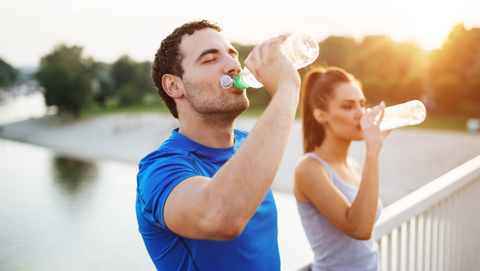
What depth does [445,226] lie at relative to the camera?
6.86 ft

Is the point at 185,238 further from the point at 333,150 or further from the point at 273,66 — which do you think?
the point at 333,150

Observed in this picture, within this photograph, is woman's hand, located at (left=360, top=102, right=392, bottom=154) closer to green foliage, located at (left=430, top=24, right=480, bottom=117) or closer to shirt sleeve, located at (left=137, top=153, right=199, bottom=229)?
shirt sleeve, located at (left=137, top=153, right=199, bottom=229)

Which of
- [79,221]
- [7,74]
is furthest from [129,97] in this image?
[79,221]

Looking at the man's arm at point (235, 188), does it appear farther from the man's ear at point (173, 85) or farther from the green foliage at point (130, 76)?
the green foliage at point (130, 76)

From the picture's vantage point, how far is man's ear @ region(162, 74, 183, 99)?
3.75 feet

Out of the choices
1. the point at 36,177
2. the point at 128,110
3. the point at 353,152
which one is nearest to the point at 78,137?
the point at 128,110

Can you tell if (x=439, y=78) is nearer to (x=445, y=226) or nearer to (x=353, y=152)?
(x=353, y=152)

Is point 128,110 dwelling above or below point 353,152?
above

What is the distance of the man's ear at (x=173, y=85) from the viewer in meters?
1.14

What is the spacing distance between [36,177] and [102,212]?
9761mm

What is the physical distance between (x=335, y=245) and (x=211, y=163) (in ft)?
2.11

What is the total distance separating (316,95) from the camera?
1584 mm

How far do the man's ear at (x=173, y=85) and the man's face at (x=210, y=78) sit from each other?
33 mm

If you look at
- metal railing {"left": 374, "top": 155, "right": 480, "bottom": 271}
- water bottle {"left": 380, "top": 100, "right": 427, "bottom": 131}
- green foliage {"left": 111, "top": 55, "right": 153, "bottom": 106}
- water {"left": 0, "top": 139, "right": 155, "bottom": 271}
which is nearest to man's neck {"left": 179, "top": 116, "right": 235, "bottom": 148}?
water bottle {"left": 380, "top": 100, "right": 427, "bottom": 131}
